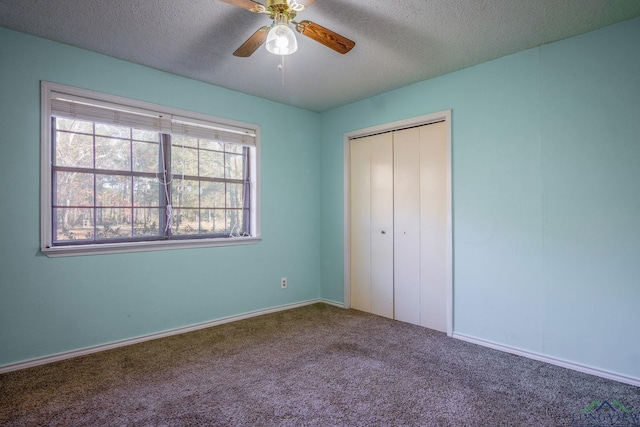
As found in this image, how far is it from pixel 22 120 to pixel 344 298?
11.4 ft

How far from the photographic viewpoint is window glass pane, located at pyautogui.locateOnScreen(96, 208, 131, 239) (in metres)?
2.96

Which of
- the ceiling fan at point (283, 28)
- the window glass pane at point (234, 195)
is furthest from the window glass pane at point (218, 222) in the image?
the ceiling fan at point (283, 28)

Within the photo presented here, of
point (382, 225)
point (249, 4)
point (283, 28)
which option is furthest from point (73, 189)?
point (382, 225)

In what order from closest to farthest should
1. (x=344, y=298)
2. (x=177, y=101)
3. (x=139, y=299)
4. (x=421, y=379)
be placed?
(x=421, y=379) → (x=139, y=299) → (x=177, y=101) → (x=344, y=298)

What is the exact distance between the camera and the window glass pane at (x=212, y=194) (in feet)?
11.7

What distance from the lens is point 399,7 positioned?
2.20 meters

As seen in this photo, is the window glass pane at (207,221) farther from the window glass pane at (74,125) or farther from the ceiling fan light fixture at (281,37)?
the ceiling fan light fixture at (281,37)

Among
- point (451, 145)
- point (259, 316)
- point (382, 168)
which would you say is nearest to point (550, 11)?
point (451, 145)

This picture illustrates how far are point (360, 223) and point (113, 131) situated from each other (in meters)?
2.69

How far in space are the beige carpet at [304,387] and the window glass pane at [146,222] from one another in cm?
100

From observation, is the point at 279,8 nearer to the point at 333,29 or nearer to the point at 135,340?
the point at 333,29

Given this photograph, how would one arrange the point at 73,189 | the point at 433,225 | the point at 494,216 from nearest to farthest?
the point at 73,189 → the point at 494,216 → the point at 433,225

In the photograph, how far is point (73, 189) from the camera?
2826 mm

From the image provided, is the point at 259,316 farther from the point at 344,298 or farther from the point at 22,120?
the point at 22,120
